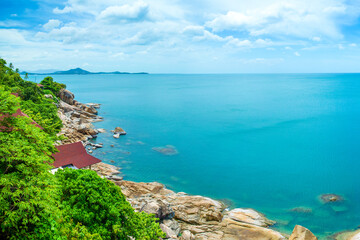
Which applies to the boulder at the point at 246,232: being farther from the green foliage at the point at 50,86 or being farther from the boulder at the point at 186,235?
the green foliage at the point at 50,86

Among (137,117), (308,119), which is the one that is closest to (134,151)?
(137,117)

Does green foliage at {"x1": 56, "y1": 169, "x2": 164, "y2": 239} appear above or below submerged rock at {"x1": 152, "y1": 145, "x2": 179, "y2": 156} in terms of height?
above

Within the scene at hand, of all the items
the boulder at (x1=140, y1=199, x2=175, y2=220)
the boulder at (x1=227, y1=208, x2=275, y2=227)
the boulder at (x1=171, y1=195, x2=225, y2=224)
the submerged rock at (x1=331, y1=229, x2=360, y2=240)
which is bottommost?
the submerged rock at (x1=331, y1=229, x2=360, y2=240)

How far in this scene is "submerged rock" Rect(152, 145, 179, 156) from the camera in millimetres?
49000

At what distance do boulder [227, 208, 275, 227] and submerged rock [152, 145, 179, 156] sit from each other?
21910mm

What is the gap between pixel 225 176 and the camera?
40.0 meters

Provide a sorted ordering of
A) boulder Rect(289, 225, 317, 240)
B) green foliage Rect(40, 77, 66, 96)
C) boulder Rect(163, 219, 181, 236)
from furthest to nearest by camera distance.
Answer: green foliage Rect(40, 77, 66, 96)
boulder Rect(163, 219, 181, 236)
boulder Rect(289, 225, 317, 240)

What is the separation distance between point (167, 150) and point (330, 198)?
28500 mm

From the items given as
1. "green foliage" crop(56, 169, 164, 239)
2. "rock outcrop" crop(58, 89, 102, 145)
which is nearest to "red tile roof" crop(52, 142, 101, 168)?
"rock outcrop" crop(58, 89, 102, 145)

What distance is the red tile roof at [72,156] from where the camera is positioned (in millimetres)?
27750

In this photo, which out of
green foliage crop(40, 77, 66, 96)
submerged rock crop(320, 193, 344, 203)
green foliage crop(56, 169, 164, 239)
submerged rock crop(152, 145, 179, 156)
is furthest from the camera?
green foliage crop(40, 77, 66, 96)

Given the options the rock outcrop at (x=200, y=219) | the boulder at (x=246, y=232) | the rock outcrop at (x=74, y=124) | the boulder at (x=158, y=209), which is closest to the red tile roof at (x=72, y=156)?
the rock outcrop at (x=200, y=219)

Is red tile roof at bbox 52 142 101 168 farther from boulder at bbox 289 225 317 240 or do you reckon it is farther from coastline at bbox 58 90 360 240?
boulder at bbox 289 225 317 240

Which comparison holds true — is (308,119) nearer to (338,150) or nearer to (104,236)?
(338,150)
